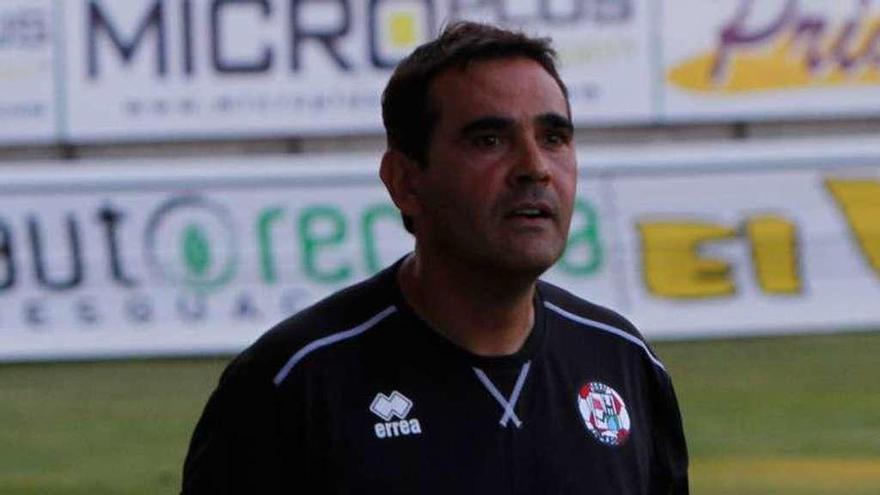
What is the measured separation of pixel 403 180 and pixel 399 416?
38 cm

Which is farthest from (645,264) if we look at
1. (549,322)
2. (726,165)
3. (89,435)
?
(549,322)

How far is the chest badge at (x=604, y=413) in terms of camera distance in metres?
3.07

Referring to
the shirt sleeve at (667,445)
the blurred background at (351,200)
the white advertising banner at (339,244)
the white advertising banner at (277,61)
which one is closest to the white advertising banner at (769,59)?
the blurred background at (351,200)

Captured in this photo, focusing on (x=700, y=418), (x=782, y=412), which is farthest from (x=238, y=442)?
(x=782, y=412)

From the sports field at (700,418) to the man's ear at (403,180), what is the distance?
5507mm

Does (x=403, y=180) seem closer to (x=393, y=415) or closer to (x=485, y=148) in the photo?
(x=485, y=148)

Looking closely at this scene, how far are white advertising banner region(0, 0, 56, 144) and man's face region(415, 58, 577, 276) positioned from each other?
1015 centimetres

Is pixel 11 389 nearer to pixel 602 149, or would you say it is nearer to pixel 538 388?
pixel 602 149

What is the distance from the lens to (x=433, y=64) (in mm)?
3072

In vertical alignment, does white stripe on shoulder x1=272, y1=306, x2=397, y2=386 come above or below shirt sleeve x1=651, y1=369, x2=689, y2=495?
above

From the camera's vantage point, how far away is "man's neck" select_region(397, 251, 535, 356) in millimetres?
3045

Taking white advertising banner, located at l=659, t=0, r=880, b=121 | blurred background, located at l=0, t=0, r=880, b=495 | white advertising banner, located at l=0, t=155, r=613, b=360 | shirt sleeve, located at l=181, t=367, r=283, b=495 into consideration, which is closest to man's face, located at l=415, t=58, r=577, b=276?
shirt sleeve, located at l=181, t=367, r=283, b=495

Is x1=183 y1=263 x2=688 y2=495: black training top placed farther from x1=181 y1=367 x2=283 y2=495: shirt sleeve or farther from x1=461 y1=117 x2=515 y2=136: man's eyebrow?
x1=461 y1=117 x2=515 y2=136: man's eyebrow

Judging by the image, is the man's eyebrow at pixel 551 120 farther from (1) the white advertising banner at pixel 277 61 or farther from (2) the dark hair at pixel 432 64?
(1) the white advertising banner at pixel 277 61
